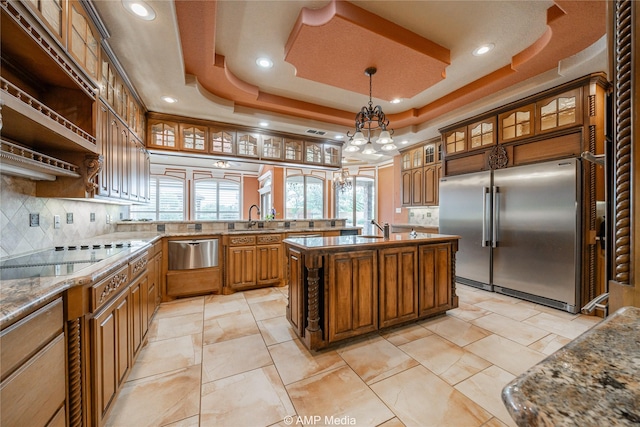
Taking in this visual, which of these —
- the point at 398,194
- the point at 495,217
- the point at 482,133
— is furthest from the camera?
the point at 398,194

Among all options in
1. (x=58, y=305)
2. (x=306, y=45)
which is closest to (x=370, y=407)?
(x=58, y=305)

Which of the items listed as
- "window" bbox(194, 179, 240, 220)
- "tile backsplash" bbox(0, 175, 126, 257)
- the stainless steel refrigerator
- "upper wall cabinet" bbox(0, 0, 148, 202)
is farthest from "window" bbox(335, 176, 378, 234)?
"tile backsplash" bbox(0, 175, 126, 257)

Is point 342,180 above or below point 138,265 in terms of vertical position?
above

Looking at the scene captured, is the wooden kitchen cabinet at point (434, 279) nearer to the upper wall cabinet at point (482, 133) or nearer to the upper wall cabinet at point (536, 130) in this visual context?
the upper wall cabinet at point (536, 130)

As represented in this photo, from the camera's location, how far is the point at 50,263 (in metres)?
1.47

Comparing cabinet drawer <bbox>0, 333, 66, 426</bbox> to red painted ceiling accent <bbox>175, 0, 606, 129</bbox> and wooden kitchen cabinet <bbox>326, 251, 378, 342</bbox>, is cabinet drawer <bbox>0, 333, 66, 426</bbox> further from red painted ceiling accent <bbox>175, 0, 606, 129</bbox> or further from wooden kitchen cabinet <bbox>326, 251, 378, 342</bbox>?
red painted ceiling accent <bbox>175, 0, 606, 129</bbox>

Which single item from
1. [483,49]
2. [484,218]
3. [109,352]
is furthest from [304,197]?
[109,352]

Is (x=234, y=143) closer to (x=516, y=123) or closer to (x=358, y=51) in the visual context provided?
(x=358, y=51)

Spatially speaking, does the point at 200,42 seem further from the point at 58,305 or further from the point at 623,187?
the point at 623,187

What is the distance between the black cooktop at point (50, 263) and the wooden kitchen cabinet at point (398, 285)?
2.13 m

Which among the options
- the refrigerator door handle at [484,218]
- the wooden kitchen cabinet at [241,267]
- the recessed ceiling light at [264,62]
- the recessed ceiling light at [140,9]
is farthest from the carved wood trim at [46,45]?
the refrigerator door handle at [484,218]

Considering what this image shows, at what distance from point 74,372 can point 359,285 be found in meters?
1.86

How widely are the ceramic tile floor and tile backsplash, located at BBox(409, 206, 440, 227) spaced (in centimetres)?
267

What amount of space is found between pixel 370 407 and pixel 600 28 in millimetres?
3483
